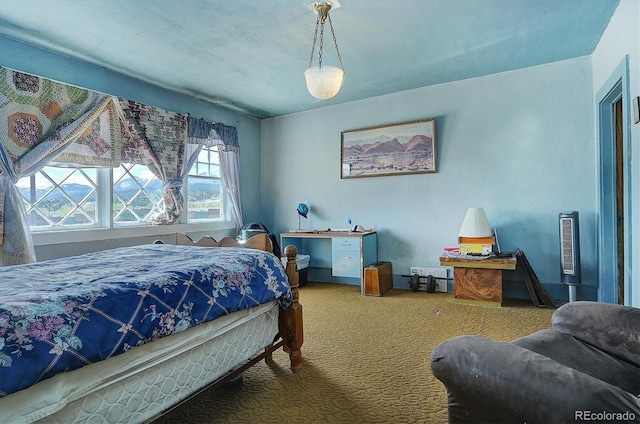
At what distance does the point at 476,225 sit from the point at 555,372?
9.37 feet

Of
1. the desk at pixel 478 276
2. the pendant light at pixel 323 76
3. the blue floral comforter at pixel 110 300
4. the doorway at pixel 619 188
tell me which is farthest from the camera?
the desk at pixel 478 276

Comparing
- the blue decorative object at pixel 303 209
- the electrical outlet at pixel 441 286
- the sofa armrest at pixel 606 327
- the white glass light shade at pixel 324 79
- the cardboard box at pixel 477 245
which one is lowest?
the electrical outlet at pixel 441 286

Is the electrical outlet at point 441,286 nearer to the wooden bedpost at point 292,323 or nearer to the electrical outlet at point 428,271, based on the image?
the electrical outlet at point 428,271

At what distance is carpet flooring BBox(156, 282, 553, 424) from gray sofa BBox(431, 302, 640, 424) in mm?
691

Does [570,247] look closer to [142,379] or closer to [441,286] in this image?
[441,286]

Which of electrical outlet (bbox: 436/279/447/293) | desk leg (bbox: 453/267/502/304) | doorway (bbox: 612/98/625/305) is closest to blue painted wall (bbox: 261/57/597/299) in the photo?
electrical outlet (bbox: 436/279/447/293)

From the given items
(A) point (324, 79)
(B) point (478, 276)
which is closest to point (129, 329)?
(A) point (324, 79)

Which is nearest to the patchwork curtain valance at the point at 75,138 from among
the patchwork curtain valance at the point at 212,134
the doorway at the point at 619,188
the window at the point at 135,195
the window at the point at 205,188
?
the patchwork curtain valance at the point at 212,134

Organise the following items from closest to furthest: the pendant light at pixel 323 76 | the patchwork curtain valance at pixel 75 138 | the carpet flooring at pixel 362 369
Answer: the carpet flooring at pixel 362 369 → the pendant light at pixel 323 76 → the patchwork curtain valance at pixel 75 138

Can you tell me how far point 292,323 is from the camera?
6.93 feet

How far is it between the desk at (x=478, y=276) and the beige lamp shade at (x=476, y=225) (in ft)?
0.80

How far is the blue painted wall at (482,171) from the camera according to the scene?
3.47m

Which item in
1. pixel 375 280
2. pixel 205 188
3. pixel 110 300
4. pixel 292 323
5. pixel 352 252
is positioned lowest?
pixel 375 280

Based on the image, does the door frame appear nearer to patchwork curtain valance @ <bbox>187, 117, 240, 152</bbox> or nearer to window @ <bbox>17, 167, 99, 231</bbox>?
patchwork curtain valance @ <bbox>187, 117, 240, 152</bbox>
